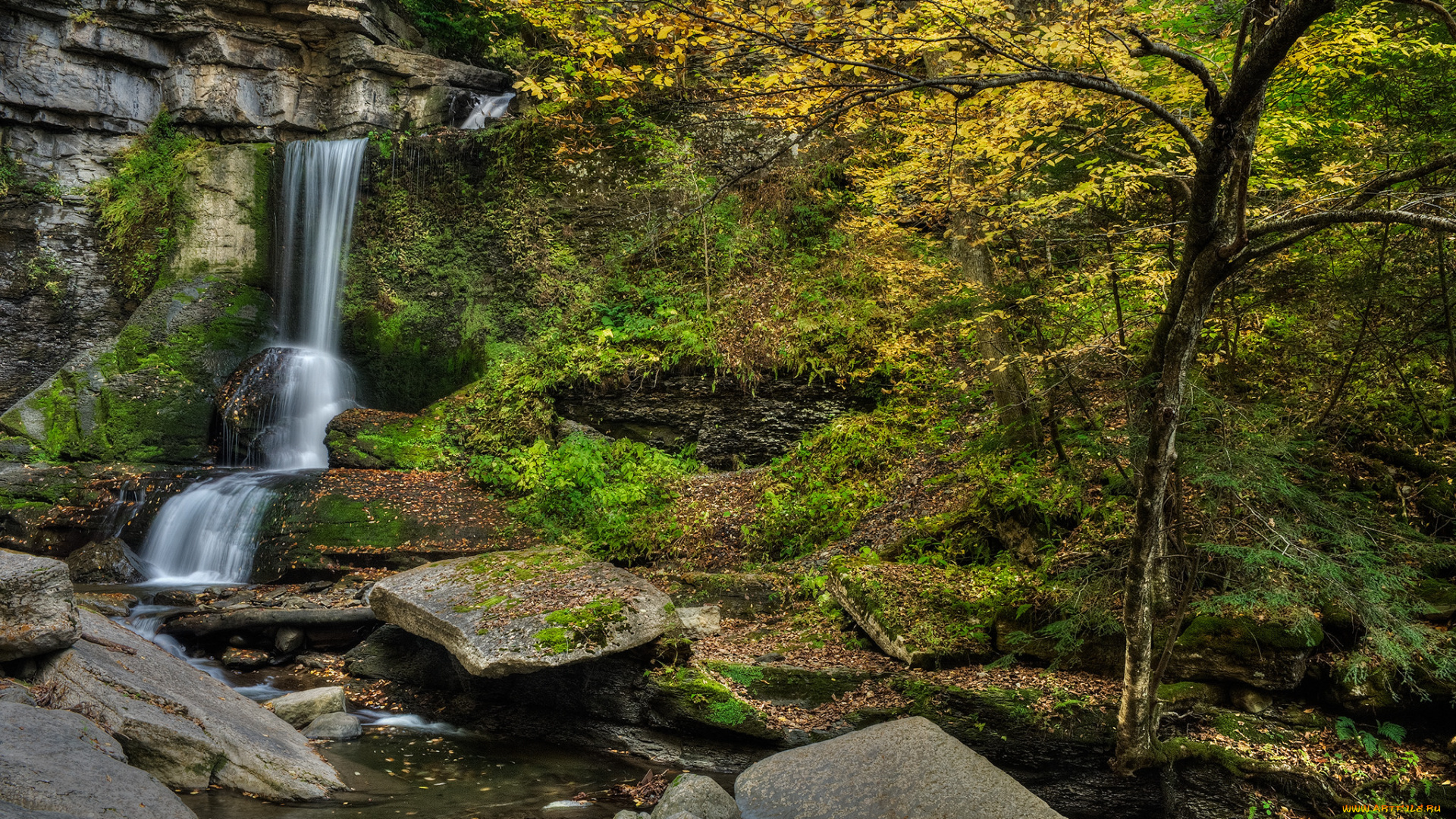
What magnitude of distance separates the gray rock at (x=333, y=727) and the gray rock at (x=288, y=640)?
2.06 metres

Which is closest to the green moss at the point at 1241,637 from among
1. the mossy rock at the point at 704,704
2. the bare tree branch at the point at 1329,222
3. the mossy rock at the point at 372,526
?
the bare tree branch at the point at 1329,222

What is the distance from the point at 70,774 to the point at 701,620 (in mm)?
4835

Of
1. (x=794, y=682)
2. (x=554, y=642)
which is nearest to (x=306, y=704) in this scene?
(x=554, y=642)

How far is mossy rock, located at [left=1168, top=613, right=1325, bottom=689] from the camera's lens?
487 cm

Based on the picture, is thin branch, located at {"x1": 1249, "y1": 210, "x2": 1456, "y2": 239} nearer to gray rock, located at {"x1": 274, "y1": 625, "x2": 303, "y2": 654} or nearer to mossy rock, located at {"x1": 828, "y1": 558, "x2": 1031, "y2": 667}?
mossy rock, located at {"x1": 828, "y1": 558, "x2": 1031, "y2": 667}

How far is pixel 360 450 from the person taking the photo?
472 inches

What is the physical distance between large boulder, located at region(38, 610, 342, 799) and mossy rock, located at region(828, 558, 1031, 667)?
4.13 metres

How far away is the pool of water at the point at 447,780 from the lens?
4.19 metres

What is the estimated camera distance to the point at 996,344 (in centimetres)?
723

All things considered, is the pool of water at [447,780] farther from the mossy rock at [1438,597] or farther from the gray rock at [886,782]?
the mossy rock at [1438,597]

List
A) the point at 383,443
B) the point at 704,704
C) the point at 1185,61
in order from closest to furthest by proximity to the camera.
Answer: the point at 1185,61 < the point at 704,704 < the point at 383,443

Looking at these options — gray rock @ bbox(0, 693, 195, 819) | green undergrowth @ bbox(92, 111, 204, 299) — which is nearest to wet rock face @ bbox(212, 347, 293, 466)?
green undergrowth @ bbox(92, 111, 204, 299)

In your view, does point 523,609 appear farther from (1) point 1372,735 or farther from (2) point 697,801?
(1) point 1372,735

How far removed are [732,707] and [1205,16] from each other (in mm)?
8549
